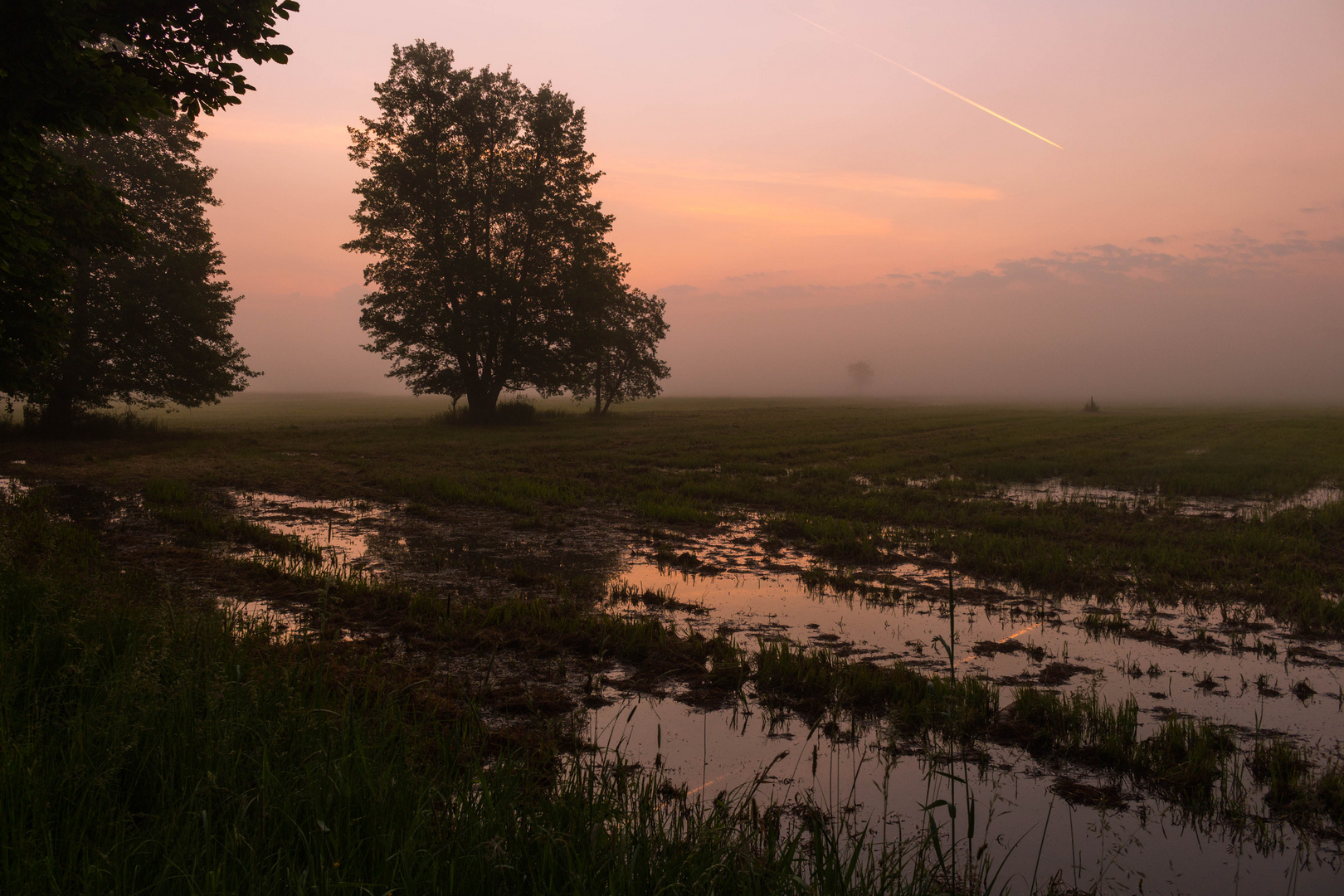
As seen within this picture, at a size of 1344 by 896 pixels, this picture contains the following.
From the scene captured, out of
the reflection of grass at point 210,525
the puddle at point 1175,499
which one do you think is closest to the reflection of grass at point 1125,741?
the reflection of grass at point 210,525

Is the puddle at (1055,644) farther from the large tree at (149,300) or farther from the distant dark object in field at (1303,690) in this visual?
the large tree at (149,300)

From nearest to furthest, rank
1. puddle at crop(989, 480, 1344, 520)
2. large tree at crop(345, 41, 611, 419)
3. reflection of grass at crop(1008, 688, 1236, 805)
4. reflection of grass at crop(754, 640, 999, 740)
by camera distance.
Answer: reflection of grass at crop(1008, 688, 1236, 805) < reflection of grass at crop(754, 640, 999, 740) < puddle at crop(989, 480, 1344, 520) < large tree at crop(345, 41, 611, 419)

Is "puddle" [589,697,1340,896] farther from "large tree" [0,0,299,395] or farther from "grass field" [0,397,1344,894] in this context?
"large tree" [0,0,299,395]

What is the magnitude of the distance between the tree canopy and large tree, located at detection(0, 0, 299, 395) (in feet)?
75.8

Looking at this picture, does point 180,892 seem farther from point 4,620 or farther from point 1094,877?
point 1094,877

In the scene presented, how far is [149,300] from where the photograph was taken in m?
23.5

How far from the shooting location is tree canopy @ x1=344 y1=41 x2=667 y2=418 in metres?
33.6

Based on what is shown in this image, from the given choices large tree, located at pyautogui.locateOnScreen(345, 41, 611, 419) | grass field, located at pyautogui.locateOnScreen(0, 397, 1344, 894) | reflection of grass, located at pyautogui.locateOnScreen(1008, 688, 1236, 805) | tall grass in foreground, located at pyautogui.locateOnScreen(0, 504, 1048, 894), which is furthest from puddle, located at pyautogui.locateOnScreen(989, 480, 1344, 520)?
large tree, located at pyautogui.locateOnScreen(345, 41, 611, 419)

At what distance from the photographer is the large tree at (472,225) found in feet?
110

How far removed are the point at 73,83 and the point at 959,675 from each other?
11.5m

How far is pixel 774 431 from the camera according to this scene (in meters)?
34.5

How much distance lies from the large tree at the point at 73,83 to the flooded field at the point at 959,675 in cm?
503

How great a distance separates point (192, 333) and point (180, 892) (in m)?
27.3

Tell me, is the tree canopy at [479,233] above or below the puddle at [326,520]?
above
